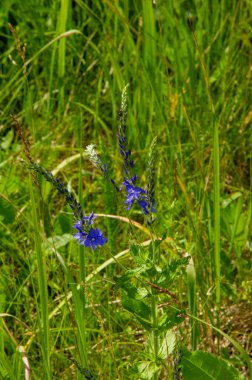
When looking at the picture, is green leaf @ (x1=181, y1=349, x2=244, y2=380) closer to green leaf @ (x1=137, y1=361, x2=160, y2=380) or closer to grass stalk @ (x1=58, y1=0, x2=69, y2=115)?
green leaf @ (x1=137, y1=361, x2=160, y2=380)

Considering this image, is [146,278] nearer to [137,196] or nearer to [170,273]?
[170,273]

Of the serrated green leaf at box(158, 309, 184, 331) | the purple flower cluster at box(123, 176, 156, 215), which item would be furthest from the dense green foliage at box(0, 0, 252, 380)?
the purple flower cluster at box(123, 176, 156, 215)

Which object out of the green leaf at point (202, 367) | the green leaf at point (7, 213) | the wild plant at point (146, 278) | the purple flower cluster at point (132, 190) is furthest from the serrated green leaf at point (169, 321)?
the green leaf at point (7, 213)

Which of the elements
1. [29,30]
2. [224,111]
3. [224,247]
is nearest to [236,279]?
[224,247]

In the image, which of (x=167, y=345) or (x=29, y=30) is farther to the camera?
(x=29, y=30)

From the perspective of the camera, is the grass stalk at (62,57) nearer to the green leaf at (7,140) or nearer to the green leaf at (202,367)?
the green leaf at (7,140)

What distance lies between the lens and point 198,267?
90.0 inches

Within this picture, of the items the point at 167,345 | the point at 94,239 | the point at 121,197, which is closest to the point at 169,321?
the point at 167,345

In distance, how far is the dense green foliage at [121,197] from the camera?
1.97 metres

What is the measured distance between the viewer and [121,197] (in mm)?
2521

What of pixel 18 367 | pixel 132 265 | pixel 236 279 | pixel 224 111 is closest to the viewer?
pixel 18 367

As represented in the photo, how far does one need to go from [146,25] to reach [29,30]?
743 millimetres

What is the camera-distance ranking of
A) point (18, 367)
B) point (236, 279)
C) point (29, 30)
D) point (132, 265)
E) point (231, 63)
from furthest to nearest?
1. point (29, 30)
2. point (231, 63)
3. point (236, 279)
4. point (132, 265)
5. point (18, 367)

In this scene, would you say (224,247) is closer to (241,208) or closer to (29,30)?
(241,208)
